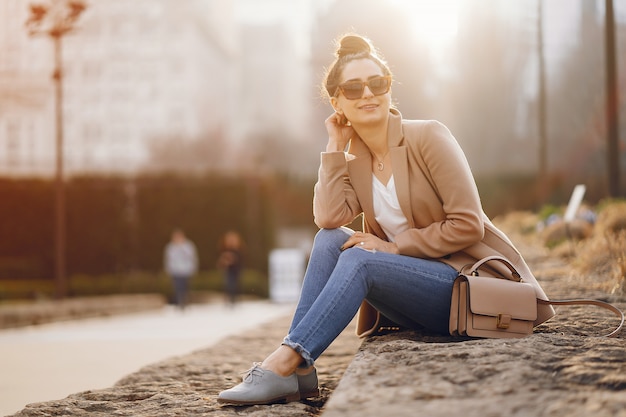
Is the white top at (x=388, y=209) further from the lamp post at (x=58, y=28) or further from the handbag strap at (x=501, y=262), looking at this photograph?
the lamp post at (x=58, y=28)

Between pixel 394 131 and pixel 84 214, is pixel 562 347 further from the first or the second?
pixel 84 214

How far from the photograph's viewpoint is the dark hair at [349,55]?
3814mm

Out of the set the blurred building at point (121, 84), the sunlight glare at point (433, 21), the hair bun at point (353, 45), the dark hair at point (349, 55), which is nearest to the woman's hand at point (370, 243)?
the dark hair at point (349, 55)

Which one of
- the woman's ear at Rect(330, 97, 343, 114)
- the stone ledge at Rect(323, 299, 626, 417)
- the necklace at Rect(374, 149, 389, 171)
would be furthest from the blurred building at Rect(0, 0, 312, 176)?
the stone ledge at Rect(323, 299, 626, 417)

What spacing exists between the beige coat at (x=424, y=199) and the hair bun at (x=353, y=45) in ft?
1.05

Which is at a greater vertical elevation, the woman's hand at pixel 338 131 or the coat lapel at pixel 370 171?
the woman's hand at pixel 338 131

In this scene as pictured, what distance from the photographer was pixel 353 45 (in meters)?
3.85

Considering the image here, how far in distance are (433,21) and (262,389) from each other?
1112 inches

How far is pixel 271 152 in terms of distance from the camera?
61.1 m

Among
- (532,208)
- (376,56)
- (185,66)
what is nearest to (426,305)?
(376,56)

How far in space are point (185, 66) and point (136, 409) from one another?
77084mm

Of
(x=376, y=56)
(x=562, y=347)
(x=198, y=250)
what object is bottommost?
(x=198, y=250)

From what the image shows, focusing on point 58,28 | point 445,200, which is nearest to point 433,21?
point 58,28

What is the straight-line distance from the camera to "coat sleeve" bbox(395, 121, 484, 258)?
343 centimetres
